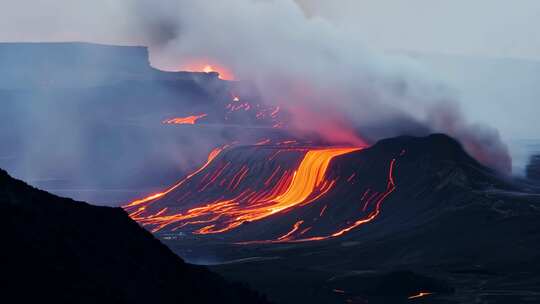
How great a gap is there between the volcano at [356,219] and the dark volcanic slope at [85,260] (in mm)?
16883

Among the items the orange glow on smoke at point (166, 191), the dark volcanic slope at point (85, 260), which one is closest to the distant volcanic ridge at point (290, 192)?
the orange glow on smoke at point (166, 191)

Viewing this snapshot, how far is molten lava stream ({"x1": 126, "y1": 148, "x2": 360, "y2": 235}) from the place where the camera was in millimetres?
108875

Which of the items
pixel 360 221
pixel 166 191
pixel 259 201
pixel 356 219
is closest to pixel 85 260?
pixel 360 221

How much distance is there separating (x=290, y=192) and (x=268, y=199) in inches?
89.7

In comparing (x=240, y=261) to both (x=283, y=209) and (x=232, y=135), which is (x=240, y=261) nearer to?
(x=283, y=209)

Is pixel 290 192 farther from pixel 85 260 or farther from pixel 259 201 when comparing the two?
pixel 85 260

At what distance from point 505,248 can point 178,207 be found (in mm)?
43423

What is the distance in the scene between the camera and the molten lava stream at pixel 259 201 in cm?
10888

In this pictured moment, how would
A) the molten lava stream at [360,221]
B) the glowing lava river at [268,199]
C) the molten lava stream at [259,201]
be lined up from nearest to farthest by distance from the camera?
the molten lava stream at [360,221]
the glowing lava river at [268,199]
the molten lava stream at [259,201]

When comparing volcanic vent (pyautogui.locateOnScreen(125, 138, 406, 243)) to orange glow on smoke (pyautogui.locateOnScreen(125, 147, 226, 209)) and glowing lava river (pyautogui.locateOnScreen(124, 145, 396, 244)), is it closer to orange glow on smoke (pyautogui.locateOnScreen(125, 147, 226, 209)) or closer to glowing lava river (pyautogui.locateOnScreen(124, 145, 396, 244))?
glowing lava river (pyautogui.locateOnScreen(124, 145, 396, 244))

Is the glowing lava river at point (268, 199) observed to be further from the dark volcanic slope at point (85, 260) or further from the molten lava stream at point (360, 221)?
the dark volcanic slope at point (85, 260)

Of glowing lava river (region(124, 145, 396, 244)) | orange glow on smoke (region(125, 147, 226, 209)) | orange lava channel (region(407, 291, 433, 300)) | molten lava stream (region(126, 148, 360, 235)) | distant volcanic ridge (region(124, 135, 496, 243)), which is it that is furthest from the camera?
orange glow on smoke (region(125, 147, 226, 209))

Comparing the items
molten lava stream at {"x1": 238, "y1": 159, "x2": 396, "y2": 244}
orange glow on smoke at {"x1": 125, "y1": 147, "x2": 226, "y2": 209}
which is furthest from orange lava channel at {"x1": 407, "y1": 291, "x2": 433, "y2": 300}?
orange glow on smoke at {"x1": 125, "y1": 147, "x2": 226, "y2": 209}

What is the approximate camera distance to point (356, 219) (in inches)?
4043
